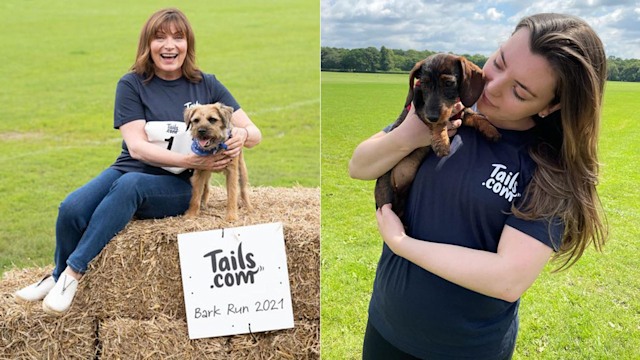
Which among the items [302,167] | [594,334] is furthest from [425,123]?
[302,167]

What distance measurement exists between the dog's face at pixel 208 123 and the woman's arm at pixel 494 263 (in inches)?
78.3

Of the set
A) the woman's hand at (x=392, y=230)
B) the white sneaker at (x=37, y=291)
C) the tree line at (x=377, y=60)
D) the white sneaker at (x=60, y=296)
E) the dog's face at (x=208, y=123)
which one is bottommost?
the white sneaker at (x=37, y=291)

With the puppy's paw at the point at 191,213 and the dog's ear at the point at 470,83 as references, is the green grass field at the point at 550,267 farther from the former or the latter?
the dog's ear at the point at 470,83

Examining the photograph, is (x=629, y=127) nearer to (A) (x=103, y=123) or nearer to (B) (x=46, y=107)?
(A) (x=103, y=123)

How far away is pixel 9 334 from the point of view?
3602mm

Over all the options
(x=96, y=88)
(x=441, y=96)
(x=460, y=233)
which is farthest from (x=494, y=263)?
(x=96, y=88)

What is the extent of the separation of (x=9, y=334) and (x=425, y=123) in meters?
2.96

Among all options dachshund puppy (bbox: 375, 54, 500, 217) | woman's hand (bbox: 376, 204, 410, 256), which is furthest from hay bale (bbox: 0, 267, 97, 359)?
dachshund puppy (bbox: 375, 54, 500, 217)

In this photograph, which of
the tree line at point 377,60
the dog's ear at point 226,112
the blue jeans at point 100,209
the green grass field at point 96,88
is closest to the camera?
the tree line at point 377,60

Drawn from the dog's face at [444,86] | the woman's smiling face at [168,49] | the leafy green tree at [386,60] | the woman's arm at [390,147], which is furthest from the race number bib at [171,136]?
the dog's face at [444,86]

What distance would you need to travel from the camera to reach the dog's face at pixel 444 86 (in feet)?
6.16

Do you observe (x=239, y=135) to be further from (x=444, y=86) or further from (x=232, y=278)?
(x=444, y=86)

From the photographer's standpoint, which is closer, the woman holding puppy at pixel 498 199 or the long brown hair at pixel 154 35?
the woman holding puppy at pixel 498 199

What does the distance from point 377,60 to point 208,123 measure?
1.01 metres
